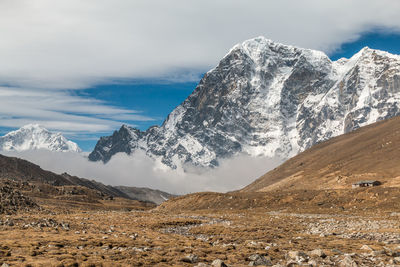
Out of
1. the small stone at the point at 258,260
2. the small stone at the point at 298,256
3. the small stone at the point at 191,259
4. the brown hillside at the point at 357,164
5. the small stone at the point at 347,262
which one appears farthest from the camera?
the brown hillside at the point at 357,164

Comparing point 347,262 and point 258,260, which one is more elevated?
point 347,262

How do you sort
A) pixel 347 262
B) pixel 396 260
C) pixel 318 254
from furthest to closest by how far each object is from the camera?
pixel 318 254
pixel 396 260
pixel 347 262

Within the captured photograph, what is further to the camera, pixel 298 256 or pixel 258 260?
pixel 298 256

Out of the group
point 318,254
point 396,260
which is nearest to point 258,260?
point 318,254

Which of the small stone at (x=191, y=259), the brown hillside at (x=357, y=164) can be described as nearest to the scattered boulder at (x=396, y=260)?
the small stone at (x=191, y=259)

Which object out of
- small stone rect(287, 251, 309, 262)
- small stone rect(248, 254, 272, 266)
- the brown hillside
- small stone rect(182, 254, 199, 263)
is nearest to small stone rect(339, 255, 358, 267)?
small stone rect(287, 251, 309, 262)

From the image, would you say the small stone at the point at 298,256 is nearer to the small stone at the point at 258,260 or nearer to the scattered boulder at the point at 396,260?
the small stone at the point at 258,260

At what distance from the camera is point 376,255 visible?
72.0ft

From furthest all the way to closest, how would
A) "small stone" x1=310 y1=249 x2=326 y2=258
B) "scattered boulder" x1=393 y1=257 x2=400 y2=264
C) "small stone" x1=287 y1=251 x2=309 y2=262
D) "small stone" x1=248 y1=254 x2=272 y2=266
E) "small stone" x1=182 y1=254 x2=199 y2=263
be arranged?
"small stone" x1=310 y1=249 x2=326 y2=258, "small stone" x1=287 y1=251 x2=309 y2=262, "scattered boulder" x1=393 y1=257 x2=400 y2=264, "small stone" x1=248 y1=254 x2=272 y2=266, "small stone" x1=182 y1=254 x2=199 y2=263

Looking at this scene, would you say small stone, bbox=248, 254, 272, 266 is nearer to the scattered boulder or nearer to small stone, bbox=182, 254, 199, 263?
small stone, bbox=182, 254, 199, 263

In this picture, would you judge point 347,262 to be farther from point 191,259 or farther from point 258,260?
point 191,259

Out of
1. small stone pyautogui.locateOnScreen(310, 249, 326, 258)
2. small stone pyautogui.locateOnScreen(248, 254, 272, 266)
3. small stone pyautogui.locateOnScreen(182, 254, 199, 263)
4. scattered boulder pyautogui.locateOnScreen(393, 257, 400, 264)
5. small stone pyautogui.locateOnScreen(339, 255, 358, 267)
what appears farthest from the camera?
small stone pyautogui.locateOnScreen(310, 249, 326, 258)

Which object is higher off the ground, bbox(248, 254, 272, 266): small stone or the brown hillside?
the brown hillside

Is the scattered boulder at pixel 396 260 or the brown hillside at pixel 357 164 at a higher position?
the brown hillside at pixel 357 164
